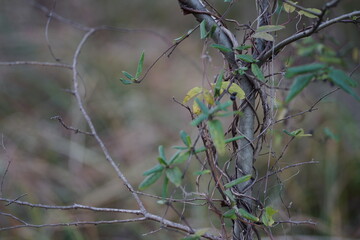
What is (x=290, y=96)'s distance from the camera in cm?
48

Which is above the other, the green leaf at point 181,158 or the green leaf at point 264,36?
the green leaf at point 264,36

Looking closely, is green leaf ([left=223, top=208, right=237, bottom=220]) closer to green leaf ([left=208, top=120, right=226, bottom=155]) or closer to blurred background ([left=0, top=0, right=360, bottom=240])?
green leaf ([left=208, top=120, right=226, bottom=155])

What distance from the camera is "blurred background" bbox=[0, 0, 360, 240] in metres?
1.71

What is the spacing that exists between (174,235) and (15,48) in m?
2.05

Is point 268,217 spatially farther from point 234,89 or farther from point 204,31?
point 204,31

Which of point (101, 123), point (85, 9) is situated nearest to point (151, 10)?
point (85, 9)

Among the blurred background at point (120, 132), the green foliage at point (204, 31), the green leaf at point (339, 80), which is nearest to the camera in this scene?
the green leaf at point (339, 80)

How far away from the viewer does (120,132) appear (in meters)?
2.67

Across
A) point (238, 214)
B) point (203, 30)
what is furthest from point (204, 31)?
point (238, 214)

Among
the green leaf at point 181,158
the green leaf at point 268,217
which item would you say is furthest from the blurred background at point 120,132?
the green leaf at point 181,158

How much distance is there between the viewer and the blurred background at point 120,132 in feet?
5.61

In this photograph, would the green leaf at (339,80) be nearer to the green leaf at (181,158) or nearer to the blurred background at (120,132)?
the green leaf at (181,158)

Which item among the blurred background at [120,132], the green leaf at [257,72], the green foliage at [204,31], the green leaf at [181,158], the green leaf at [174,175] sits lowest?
the green leaf at [174,175]

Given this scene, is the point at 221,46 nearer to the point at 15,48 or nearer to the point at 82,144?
the point at 82,144
